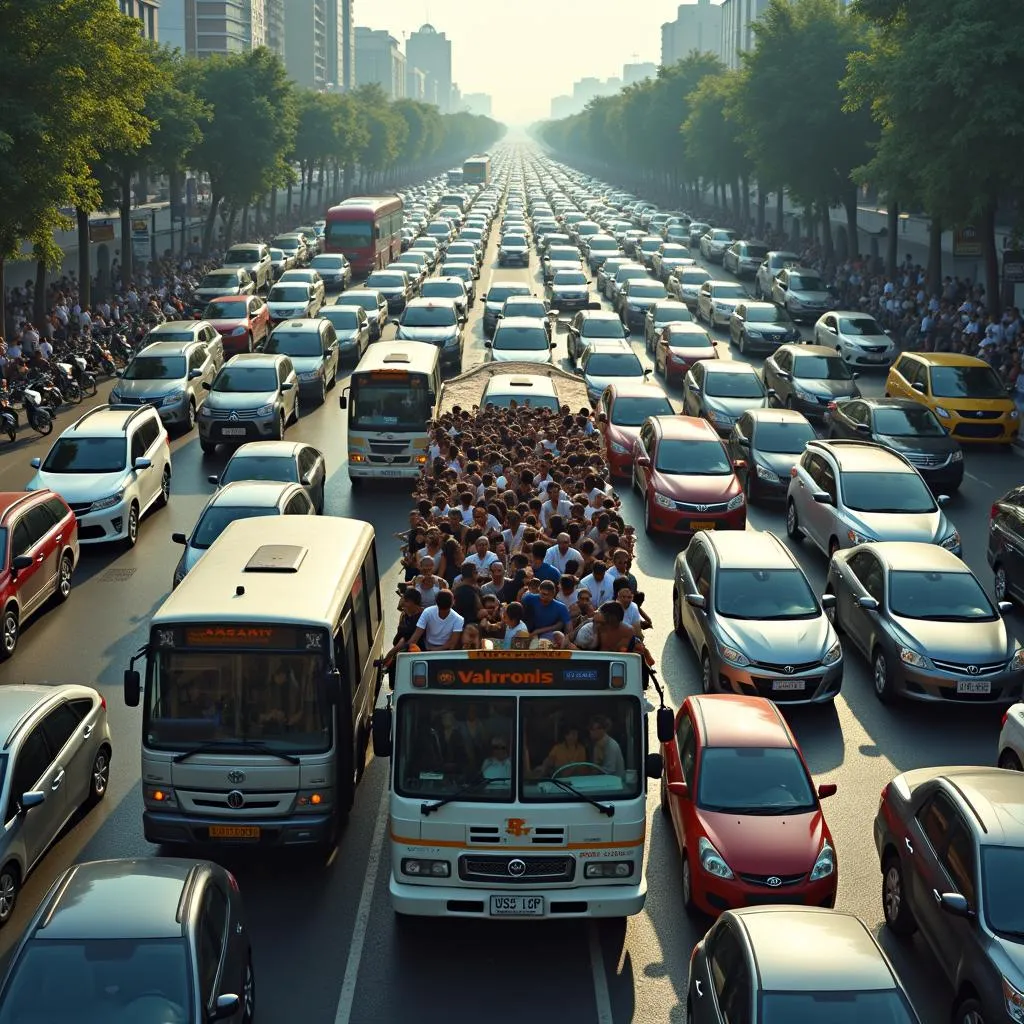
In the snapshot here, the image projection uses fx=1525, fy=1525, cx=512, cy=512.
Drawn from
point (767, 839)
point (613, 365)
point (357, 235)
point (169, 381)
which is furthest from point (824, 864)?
point (357, 235)

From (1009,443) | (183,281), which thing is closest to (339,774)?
(1009,443)

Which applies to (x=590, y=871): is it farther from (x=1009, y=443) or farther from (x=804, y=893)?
(x=1009, y=443)

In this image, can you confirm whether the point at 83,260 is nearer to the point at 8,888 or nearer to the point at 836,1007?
the point at 8,888

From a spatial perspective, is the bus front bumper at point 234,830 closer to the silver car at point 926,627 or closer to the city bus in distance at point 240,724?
the city bus in distance at point 240,724

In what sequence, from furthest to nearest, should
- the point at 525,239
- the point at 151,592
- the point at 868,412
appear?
the point at 525,239 < the point at 868,412 < the point at 151,592

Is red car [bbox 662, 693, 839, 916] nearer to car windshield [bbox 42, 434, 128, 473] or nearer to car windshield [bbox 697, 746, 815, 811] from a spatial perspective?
car windshield [bbox 697, 746, 815, 811]

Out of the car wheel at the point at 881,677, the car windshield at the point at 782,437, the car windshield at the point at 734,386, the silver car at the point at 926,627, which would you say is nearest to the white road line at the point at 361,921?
the car wheel at the point at 881,677
